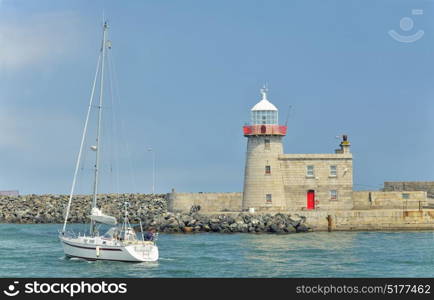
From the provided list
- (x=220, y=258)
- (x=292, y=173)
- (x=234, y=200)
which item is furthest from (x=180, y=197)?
(x=220, y=258)

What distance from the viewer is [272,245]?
4488 centimetres

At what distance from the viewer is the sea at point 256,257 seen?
35375mm

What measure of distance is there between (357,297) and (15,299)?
9348 mm

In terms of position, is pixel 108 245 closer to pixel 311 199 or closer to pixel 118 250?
pixel 118 250

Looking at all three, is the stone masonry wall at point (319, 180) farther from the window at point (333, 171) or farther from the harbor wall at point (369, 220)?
the harbor wall at point (369, 220)

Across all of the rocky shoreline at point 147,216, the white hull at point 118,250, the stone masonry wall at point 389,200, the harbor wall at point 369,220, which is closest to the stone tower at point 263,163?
the rocky shoreline at point 147,216

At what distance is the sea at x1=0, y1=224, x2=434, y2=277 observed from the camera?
35.4 meters

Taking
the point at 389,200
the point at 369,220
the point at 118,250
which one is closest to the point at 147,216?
the point at 389,200

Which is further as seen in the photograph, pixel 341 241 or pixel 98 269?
pixel 341 241

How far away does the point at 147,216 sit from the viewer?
63375 millimetres

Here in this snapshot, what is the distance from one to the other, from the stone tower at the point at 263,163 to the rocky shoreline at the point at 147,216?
1101 mm

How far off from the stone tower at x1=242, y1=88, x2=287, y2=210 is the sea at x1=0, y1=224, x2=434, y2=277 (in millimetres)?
2902

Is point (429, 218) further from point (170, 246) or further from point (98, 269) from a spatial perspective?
point (98, 269)

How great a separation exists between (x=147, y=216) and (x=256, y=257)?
2447 cm
